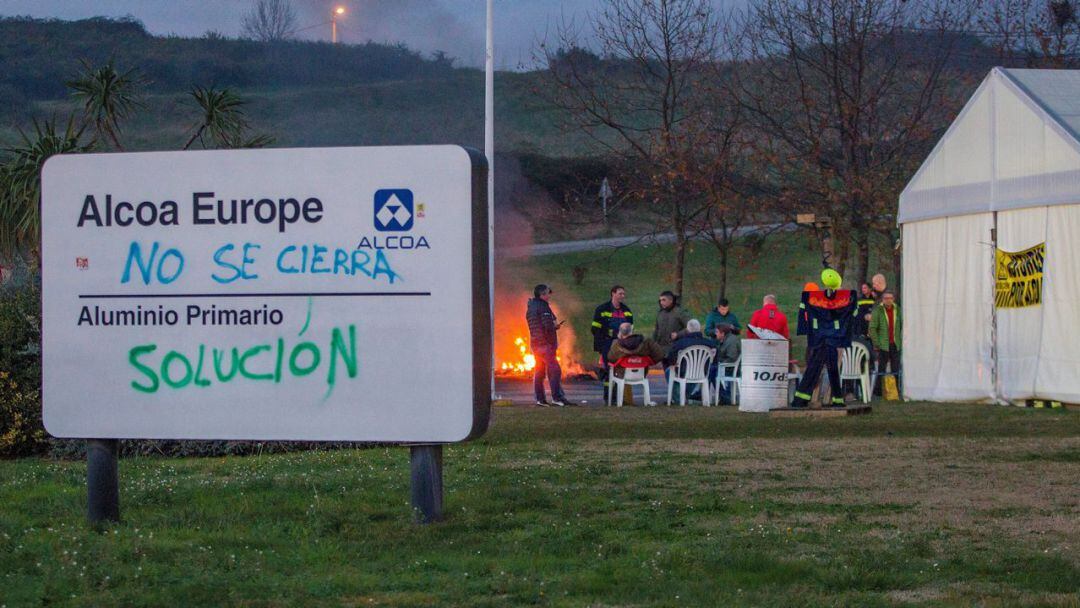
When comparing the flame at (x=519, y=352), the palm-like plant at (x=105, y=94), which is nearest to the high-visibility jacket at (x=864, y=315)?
the flame at (x=519, y=352)

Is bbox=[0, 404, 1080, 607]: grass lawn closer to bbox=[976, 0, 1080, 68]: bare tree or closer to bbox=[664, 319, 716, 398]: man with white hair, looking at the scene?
bbox=[664, 319, 716, 398]: man with white hair

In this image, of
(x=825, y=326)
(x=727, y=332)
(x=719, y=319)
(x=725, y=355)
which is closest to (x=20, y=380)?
(x=825, y=326)

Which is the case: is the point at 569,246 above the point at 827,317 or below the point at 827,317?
above

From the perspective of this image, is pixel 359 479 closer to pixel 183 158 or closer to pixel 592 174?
pixel 183 158

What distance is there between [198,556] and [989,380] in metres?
15.5

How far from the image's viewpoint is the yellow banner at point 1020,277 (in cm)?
1961

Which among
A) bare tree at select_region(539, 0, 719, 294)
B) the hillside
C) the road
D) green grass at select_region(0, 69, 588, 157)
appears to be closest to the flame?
bare tree at select_region(539, 0, 719, 294)

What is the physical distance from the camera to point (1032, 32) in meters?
34.2

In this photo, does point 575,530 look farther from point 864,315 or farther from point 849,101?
point 849,101

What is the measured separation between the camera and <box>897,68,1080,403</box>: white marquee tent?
19.3 m

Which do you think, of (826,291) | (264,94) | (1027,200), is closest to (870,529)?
(826,291)

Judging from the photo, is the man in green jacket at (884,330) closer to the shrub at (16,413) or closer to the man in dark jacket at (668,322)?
the man in dark jacket at (668,322)

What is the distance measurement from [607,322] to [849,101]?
35.9ft

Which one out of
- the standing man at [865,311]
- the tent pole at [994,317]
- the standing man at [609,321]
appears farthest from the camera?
the standing man at [865,311]
